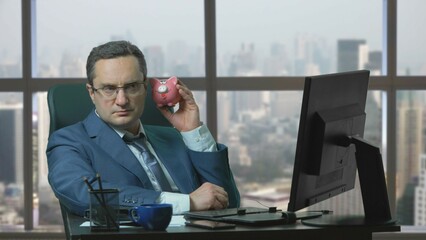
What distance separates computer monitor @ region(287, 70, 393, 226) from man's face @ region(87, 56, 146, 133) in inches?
33.6

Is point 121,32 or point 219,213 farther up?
point 121,32

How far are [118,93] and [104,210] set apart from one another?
801 mm

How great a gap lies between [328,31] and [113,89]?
210 centimetres

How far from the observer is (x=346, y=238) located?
2.57 metres

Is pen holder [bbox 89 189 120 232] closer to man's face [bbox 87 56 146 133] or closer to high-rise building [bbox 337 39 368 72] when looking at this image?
man's face [bbox 87 56 146 133]

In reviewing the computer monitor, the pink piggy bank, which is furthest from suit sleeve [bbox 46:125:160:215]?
the computer monitor

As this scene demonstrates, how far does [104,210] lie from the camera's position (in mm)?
2475

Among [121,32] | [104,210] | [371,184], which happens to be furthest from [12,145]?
[371,184]

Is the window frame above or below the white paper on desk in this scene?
above

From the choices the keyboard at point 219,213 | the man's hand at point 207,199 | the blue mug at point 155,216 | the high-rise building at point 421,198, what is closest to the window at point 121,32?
the high-rise building at point 421,198

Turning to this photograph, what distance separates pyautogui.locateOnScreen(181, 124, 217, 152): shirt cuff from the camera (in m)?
3.40

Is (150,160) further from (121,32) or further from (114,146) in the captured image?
(121,32)

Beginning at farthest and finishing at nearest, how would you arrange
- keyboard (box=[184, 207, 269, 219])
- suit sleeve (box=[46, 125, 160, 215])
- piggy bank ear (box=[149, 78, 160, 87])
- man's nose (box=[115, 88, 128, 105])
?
1. piggy bank ear (box=[149, 78, 160, 87])
2. man's nose (box=[115, 88, 128, 105])
3. suit sleeve (box=[46, 125, 160, 215])
4. keyboard (box=[184, 207, 269, 219])

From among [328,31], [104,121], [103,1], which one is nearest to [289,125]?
[328,31]
